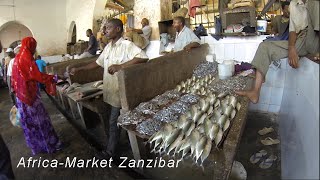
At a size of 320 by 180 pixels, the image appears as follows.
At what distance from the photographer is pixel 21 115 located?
410 centimetres

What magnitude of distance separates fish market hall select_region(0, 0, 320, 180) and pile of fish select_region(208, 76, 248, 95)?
0.08ft

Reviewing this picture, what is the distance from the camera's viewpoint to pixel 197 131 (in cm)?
255

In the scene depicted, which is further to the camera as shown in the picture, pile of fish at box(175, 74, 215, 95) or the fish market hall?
pile of fish at box(175, 74, 215, 95)

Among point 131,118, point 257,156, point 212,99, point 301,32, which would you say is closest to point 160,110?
point 131,118

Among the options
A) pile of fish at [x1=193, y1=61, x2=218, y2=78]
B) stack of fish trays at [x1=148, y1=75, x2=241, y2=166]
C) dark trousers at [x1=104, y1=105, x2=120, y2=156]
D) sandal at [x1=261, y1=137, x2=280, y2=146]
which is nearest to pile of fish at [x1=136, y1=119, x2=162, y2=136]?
stack of fish trays at [x1=148, y1=75, x2=241, y2=166]

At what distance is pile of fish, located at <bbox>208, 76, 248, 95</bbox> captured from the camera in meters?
4.07

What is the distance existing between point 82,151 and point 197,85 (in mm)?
2478

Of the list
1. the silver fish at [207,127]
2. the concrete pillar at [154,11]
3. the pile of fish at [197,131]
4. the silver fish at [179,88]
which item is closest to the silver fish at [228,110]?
the pile of fish at [197,131]

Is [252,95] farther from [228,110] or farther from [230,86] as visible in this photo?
[230,86]

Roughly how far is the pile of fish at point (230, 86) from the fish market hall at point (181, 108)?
0.9 inches

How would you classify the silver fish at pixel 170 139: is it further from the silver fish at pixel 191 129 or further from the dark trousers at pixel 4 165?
the dark trousers at pixel 4 165

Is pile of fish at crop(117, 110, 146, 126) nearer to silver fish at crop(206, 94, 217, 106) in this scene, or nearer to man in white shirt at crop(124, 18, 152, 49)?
silver fish at crop(206, 94, 217, 106)

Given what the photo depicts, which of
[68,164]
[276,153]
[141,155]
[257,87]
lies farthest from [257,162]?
[68,164]

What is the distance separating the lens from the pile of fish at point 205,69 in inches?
217
